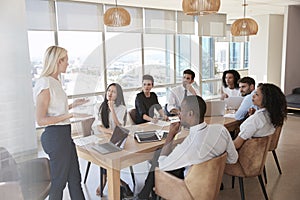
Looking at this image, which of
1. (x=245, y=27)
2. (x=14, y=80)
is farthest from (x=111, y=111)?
(x=245, y=27)

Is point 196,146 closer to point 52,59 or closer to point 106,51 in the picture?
point 52,59

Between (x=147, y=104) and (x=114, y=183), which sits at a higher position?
(x=147, y=104)

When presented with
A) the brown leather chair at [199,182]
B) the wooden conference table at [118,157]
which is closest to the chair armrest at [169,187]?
the brown leather chair at [199,182]

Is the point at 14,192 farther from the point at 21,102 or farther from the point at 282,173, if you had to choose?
the point at 282,173

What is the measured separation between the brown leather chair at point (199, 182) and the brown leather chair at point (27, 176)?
32.1 inches

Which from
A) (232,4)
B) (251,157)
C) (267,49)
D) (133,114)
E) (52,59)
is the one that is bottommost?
(251,157)

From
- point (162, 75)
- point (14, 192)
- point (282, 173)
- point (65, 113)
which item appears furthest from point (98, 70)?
point (282, 173)

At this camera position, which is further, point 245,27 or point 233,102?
point 245,27

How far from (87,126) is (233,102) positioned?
78.0 inches

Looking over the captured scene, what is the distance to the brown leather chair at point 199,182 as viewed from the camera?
71.8 inches

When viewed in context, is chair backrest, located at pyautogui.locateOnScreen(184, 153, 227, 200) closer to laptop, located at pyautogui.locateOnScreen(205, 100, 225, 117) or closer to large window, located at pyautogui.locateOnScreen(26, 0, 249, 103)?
large window, located at pyautogui.locateOnScreen(26, 0, 249, 103)

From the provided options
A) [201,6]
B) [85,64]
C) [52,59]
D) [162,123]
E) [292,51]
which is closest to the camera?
[52,59]

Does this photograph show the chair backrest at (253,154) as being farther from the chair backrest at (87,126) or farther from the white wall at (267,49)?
the white wall at (267,49)

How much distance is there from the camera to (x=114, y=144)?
7.35 ft
